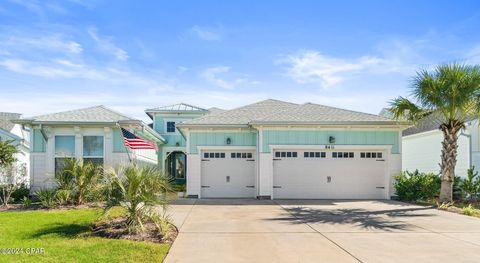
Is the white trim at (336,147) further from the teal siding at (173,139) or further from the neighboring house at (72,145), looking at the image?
the teal siding at (173,139)

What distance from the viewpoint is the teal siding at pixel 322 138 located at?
17047mm

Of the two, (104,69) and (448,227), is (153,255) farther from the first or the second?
(104,69)

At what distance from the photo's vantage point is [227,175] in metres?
17.8

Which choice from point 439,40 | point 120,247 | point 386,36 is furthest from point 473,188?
point 120,247

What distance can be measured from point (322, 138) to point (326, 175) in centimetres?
157

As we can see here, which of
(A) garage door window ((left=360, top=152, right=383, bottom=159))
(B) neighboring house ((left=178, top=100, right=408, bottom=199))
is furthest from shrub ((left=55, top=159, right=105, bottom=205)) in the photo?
(A) garage door window ((left=360, top=152, right=383, bottom=159))

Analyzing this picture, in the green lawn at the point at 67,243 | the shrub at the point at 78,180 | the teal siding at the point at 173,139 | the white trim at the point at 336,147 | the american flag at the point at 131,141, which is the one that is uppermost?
the teal siding at the point at 173,139

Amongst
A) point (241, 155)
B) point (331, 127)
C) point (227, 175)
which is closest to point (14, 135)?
point (227, 175)

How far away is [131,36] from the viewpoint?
1401 centimetres

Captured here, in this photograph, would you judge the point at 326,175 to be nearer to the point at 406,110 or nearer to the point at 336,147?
the point at 336,147

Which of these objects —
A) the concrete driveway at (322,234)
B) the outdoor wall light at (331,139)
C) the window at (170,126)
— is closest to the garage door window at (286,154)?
the outdoor wall light at (331,139)

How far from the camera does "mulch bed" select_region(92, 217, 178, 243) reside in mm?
8477

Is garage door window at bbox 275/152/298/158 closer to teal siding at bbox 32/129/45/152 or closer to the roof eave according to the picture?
the roof eave

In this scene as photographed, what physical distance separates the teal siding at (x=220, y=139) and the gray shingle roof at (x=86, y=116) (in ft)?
9.36
